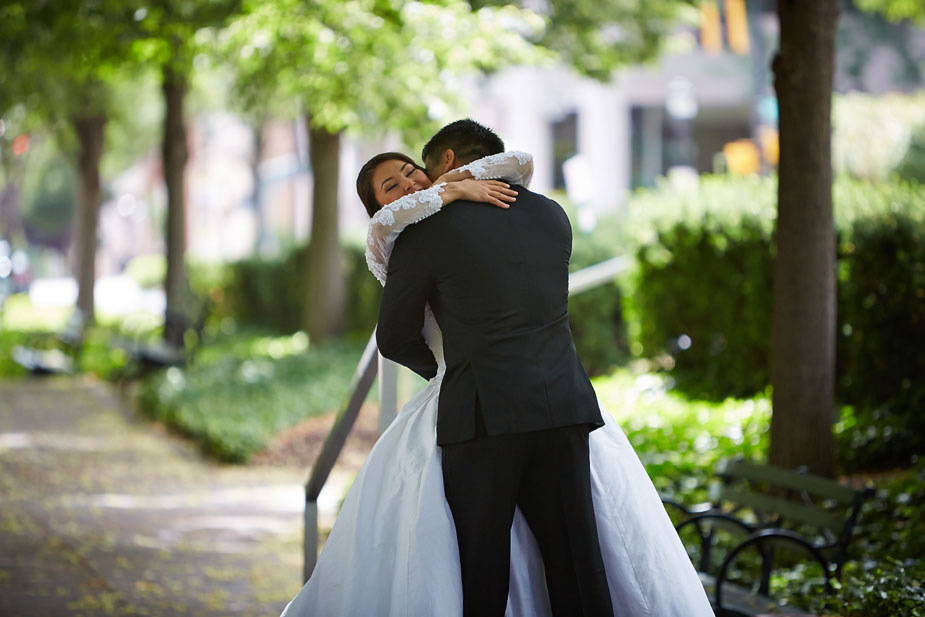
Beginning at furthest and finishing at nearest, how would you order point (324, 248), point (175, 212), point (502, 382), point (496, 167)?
point (175, 212) → point (324, 248) → point (496, 167) → point (502, 382)

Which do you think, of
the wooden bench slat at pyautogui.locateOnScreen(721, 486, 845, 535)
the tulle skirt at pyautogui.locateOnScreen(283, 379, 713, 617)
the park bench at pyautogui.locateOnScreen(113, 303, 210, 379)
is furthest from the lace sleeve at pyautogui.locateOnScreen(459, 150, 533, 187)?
the park bench at pyautogui.locateOnScreen(113, 303, 210, 379)

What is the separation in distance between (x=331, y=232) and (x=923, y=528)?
10.1 metres

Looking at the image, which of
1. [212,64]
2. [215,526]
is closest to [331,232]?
[212,64]

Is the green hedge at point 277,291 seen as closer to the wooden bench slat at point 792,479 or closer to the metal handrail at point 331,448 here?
the wooden bench slat at point 792,479

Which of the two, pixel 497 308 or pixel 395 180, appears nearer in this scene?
pixel 497 308

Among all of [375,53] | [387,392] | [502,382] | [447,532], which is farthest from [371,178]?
[375,53]

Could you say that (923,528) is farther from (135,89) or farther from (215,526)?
(135,89)

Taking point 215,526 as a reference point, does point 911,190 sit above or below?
above

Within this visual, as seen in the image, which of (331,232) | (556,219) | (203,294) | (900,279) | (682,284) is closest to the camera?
(556,219)

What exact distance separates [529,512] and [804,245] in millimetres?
3290

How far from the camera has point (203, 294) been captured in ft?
80.6

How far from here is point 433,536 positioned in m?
3.49

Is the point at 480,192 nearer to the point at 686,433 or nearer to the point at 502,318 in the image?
the point at 502,318

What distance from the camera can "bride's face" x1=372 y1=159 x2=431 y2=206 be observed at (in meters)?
3.63
